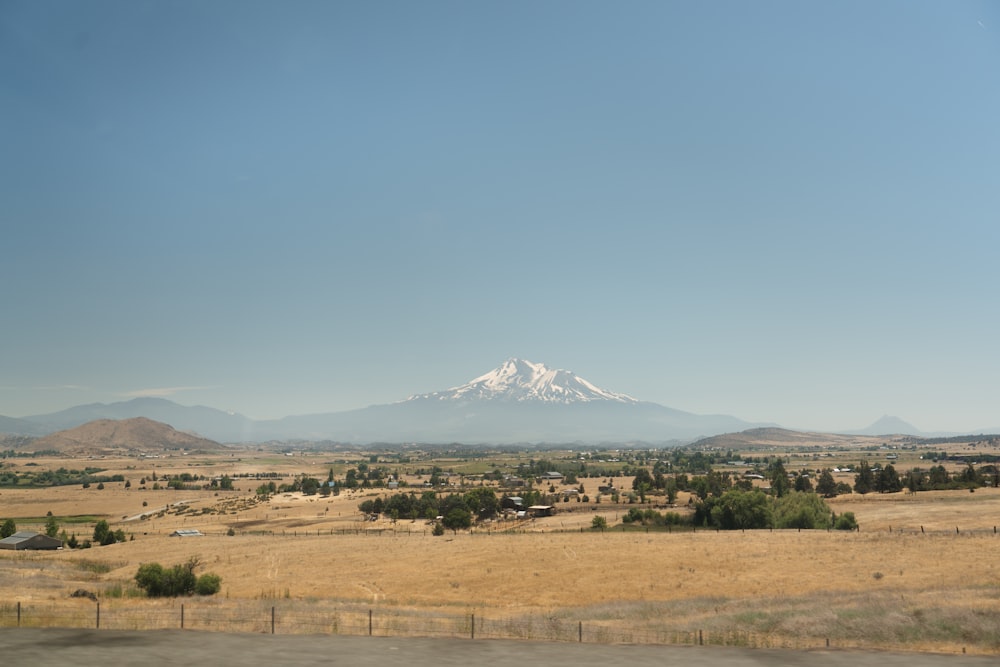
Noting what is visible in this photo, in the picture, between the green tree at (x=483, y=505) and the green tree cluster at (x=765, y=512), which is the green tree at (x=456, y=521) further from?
the green tree cluster at (x=765, y=512)

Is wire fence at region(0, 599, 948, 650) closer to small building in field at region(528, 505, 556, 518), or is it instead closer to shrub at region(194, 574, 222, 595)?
shrub at region(194, 574, 222, 595)

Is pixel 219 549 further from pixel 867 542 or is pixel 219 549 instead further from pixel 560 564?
pixel 867 542

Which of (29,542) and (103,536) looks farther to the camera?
(103,536)

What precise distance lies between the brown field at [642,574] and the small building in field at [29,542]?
487 centimetres

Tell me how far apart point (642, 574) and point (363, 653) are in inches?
1384

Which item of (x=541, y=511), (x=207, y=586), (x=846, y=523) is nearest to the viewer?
(x=207, y=586)

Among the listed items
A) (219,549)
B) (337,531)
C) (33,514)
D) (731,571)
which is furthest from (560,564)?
(33,514)

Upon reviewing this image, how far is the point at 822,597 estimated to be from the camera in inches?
1534

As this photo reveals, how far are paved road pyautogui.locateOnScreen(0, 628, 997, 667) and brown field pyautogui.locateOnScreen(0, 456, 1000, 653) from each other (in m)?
8.27

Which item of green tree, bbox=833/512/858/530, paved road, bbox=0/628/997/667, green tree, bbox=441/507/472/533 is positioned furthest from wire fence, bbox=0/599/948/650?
green tree, bbox=833/512/858/530

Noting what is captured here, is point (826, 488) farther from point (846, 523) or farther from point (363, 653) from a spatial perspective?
point (363, 653)

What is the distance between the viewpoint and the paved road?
20.1 meters

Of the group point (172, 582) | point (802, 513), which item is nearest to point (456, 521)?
point (802, 513)

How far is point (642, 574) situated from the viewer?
5141 centimetres
